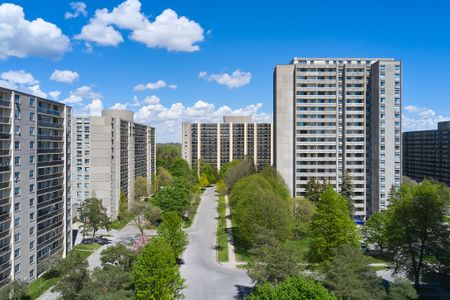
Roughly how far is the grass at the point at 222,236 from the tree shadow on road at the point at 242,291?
32.3 ft

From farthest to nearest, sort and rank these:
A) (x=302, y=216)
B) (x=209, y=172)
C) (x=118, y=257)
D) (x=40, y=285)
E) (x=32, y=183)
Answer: (x=209, y=172) < (x=302, y=216) < (x=32, y=183) < (x=40, y=285) < (x=118, y=257)

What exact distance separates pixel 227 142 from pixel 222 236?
78396mm

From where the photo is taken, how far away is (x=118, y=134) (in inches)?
3014

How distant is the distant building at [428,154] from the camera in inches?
4631

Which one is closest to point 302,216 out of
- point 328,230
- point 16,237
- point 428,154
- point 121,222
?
point 328,230

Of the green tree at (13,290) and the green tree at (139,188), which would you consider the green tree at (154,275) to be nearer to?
the green tree at (13,290)

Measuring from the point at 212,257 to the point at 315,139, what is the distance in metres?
40.8

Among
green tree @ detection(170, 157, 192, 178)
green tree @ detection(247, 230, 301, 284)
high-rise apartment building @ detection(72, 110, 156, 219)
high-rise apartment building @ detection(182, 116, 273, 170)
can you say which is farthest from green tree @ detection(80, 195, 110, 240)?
high-rise apartment building @ detection(182, 116, 273, 170)

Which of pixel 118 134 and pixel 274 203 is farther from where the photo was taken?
pixel 118 134

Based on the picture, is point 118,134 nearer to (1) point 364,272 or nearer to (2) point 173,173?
(2) point 173,173

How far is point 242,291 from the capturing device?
132ft

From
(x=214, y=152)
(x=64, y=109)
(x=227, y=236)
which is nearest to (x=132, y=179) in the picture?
(x=227, y=236)

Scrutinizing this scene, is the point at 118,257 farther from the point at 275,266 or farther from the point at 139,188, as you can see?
the point at 139,188

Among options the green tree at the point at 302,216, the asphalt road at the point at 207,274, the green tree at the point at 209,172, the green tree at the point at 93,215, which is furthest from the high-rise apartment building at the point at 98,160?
the green tree at the point at 209,172
